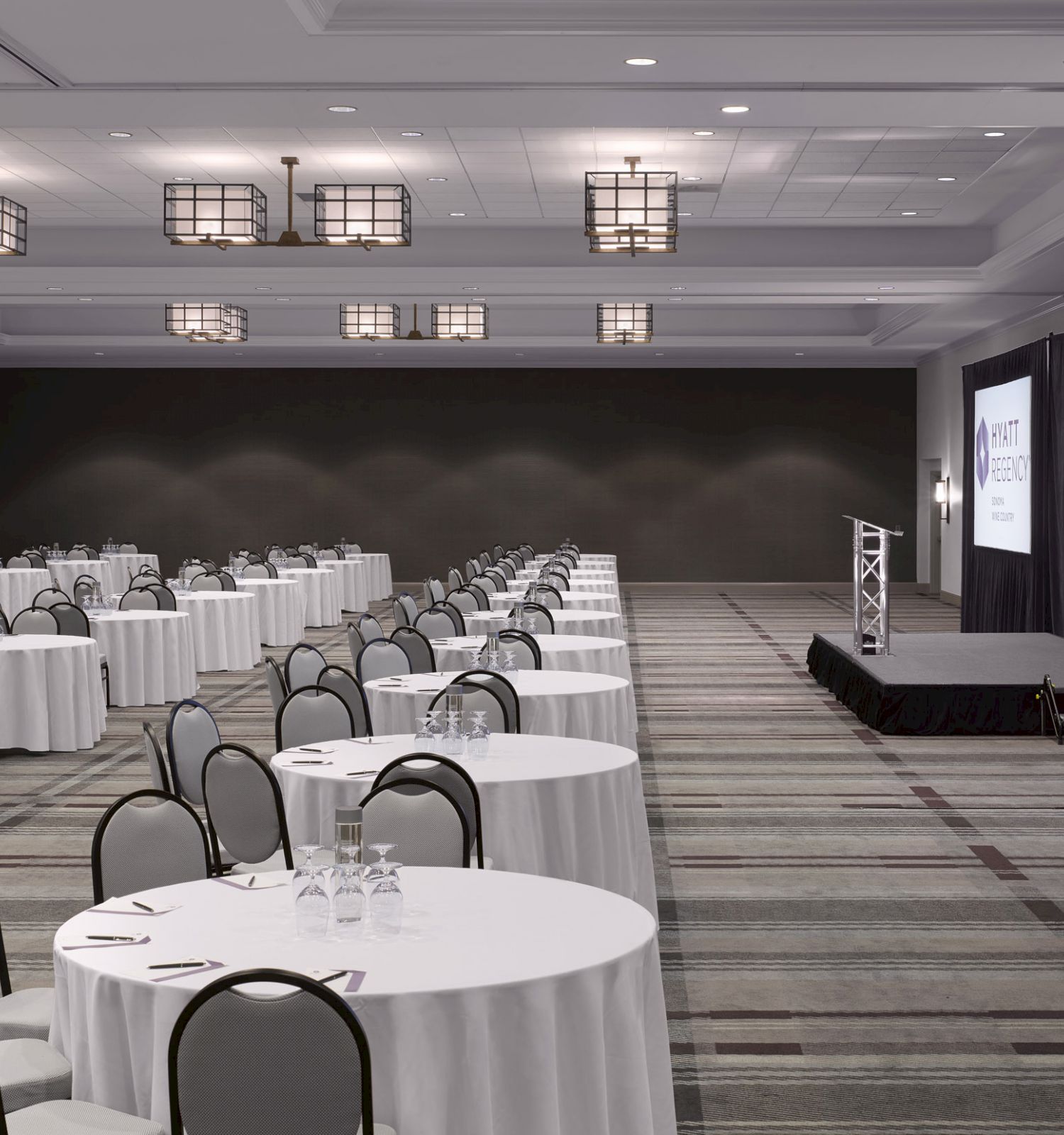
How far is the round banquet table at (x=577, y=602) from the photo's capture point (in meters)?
13.1

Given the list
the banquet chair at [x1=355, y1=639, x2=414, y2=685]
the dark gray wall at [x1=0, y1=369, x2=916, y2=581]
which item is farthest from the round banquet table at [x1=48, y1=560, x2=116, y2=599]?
the banquet chair at [x1=355, y1=639, x2=414, y2=685]

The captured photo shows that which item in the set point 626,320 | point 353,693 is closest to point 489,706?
point 353,693

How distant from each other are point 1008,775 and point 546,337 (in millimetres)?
13542

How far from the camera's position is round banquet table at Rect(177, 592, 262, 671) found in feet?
44.3

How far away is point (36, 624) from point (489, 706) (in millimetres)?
5978

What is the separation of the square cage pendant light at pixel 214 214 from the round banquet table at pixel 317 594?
7.96m

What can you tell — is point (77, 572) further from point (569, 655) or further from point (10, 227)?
point (569, 655)

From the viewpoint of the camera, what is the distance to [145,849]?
13.0ft

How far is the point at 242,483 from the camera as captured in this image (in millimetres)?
25000

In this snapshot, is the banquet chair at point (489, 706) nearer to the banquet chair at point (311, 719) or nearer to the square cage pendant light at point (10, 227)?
the banquet chair at point (311, 719)

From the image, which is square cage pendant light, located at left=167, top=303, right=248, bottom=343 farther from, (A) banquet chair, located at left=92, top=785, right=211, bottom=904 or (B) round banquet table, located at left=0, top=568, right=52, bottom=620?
(A) banquet chair, located at left=92, top=785, right=211, bottom=904

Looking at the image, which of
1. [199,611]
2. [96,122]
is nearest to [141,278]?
[199,611]

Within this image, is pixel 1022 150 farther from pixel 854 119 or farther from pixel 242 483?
pixel 242 483

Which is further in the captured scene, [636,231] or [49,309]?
[49,309]
